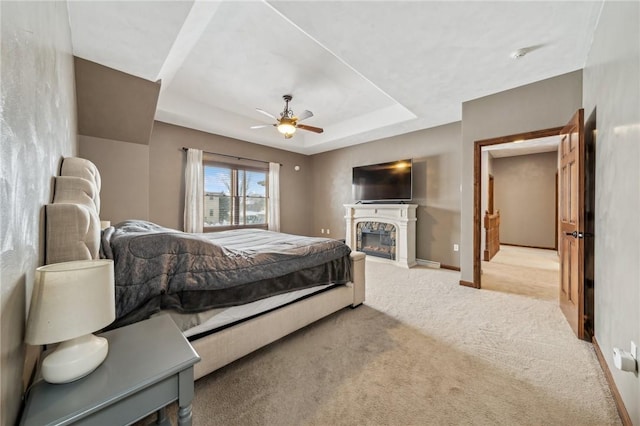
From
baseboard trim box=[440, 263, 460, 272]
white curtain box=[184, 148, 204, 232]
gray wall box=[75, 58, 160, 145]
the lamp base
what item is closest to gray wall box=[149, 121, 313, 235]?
white curtain box=[184, 148, 204, 232]

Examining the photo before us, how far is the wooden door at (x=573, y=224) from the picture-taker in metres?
2.11

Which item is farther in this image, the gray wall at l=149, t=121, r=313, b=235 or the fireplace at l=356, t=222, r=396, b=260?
the fireplace at l=356, t=222, r=396, b=260

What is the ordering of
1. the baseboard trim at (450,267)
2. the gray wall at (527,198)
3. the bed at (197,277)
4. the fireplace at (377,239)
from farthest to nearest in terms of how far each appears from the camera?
1. the gray wall at (527,198)
2. the fireplace at (377,239)
3. the baseboard trim at (450,267)
4. the bed at (197,277)

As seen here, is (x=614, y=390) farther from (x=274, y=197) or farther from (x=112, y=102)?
(x=274, y=197)

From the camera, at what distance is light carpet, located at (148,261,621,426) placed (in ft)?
4.48

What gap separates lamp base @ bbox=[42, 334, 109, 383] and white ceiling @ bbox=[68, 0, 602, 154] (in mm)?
2039

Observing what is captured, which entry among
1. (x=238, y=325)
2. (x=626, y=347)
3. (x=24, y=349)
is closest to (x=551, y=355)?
(x=626, y=347)

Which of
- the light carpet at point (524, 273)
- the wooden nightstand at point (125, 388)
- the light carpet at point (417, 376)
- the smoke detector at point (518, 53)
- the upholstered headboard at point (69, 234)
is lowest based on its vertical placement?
the light carpet at point (417, 376)

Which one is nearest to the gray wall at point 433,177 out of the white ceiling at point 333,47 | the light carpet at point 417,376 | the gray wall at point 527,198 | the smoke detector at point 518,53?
the white ceiling at point 333,47

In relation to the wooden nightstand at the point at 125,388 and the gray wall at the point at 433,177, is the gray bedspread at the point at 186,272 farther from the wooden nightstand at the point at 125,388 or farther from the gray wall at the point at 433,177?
the gray wall at the point at 433,177

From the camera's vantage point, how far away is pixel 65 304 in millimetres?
727

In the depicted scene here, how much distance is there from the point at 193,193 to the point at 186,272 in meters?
3.52

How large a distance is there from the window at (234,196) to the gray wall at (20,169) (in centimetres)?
395

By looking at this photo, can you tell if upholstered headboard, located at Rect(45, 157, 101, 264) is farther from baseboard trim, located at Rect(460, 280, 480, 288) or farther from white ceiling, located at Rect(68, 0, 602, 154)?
baseboard trim, located at Rect(460, 280, 480, 288)
